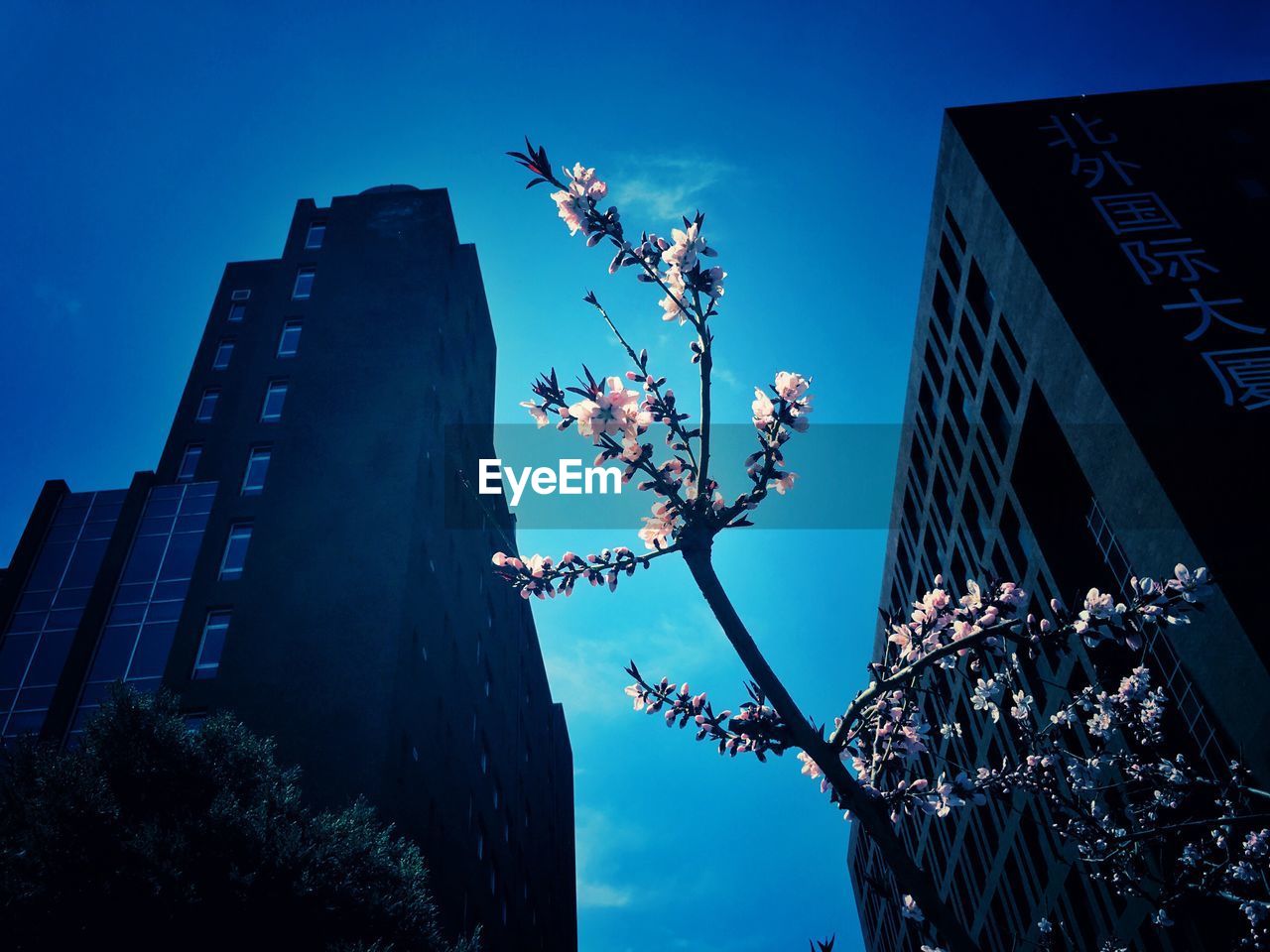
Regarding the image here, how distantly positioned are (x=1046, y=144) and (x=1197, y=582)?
19749 millimetres

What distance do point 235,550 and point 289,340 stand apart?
11.3m

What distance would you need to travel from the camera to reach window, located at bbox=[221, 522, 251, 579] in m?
25.3

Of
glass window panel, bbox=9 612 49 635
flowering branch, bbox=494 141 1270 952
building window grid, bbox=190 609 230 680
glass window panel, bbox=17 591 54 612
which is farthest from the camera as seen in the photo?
Result: glass window panel, bbox=17 591 54 612

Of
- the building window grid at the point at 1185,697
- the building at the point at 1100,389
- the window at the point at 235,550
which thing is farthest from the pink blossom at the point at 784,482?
the window at the point at 235,550

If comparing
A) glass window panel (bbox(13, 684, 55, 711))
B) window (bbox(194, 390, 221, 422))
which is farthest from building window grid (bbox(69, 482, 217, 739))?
window (bbox(194, 390, 221, 422))

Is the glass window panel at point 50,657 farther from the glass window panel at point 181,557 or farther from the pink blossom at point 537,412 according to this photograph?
the pink blossom at point 537,412

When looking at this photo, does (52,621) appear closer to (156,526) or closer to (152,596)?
(152,596)

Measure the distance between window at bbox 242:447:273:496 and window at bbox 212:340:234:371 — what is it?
10170 millimetres

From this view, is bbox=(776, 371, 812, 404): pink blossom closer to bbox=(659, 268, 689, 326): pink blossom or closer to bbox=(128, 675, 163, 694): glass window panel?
bbox=(659, 268, 689, 326): pink blossom

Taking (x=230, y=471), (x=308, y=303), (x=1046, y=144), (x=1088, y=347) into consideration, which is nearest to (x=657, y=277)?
(x=1088, y=347)

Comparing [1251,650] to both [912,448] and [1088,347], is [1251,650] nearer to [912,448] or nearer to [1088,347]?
[1088,347]

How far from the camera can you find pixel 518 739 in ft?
134

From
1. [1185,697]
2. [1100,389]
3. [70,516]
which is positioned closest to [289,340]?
[70,516]

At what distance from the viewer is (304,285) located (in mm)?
35812
